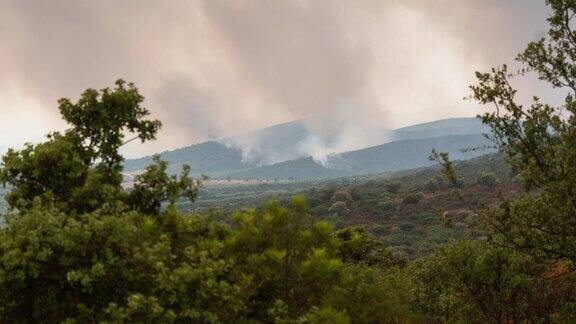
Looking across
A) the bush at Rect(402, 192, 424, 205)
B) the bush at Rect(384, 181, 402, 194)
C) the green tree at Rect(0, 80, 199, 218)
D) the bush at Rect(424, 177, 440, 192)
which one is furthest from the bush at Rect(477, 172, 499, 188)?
the green tree at Rect(0, 80, 199, 218)

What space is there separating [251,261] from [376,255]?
28.3 metres

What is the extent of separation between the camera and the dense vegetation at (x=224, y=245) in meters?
9.11

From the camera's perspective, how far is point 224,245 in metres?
10.4

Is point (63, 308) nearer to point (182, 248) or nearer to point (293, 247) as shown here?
point (182, 248)

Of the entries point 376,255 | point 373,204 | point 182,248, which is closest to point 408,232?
point 373,204

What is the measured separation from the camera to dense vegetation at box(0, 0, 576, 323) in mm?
9109

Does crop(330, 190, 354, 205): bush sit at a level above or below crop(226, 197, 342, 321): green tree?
below

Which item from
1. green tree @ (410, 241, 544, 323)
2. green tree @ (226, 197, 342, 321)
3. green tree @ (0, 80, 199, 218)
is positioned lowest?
green tree @ (410, 241, 544, 323)

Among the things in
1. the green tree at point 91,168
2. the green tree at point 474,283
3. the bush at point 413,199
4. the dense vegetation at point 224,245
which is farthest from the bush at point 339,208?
the green tree at point 91,168

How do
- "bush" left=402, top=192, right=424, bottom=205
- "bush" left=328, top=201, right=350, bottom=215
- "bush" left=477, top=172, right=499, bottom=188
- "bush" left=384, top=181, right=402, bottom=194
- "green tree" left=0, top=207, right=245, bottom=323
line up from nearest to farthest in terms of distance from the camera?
1. "green tree" left=0, top=207, right=245, bottom=323
2. "bush" left=328, top=201, right=350, bottom=215
3. "bush" left=477, top=172, right=499, bottom=188
4. "bush" left=402, top=192, right=424, bottom=205
5. "bush" left=384, top=181, right=402, bottom=194

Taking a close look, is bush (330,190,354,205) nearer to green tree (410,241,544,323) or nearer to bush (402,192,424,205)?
bush (402,192,424,205)

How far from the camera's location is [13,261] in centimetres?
881

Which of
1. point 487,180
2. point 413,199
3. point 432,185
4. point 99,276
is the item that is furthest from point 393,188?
point 99,276

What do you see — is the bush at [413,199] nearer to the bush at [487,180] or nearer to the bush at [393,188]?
the bush at [487,180]
